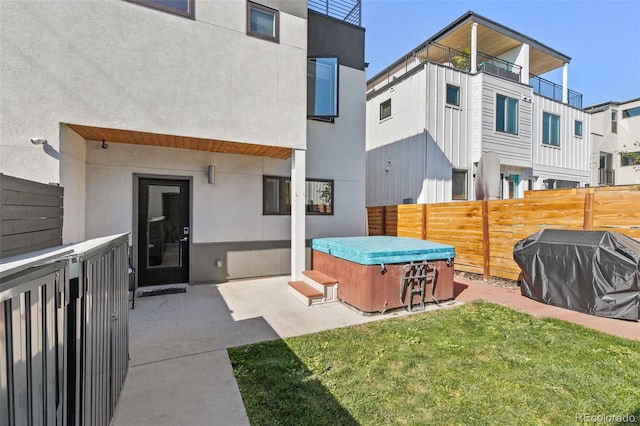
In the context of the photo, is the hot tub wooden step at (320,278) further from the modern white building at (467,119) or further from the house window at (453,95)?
the house window at (453,95)

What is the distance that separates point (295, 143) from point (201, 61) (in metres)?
2.29

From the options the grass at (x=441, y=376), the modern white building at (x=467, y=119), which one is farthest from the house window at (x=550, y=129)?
the grass at (x=441, y=376)

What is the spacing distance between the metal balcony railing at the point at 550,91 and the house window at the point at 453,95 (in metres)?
4.99

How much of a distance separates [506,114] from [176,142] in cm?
1268

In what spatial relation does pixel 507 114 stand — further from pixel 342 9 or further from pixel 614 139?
pixel 614 139

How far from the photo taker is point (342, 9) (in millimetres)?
8078

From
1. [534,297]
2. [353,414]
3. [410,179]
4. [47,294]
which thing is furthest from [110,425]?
[410,179]

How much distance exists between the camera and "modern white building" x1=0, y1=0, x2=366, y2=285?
4305 millimetres

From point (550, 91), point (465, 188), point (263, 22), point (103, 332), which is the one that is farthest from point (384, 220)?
point (550, 91)

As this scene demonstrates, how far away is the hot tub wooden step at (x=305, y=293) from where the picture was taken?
17.4 feet

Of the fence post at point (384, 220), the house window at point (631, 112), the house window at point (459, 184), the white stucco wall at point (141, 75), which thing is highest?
the house window at point (631, 112)

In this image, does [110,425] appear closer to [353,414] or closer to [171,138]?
[353,414]

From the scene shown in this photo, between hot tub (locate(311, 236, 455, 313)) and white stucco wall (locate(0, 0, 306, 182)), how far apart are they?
270 centimetres

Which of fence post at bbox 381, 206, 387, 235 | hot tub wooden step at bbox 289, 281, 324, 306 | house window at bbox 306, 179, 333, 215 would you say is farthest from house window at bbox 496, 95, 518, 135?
hot tub wooden step at bbox 289, 281, 324, 306
